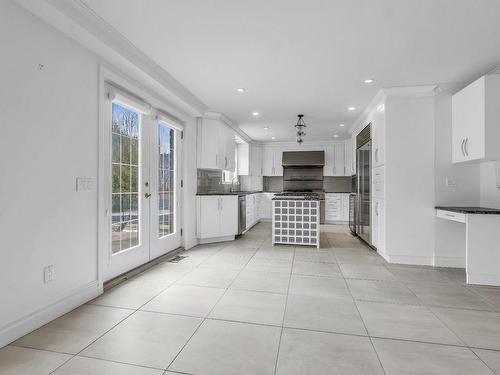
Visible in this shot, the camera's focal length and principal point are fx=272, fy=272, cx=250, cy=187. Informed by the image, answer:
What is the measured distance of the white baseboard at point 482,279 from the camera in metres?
2.95

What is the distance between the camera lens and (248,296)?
2.63m

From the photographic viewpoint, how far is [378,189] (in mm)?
4195

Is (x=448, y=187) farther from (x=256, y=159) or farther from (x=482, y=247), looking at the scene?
(x=256, y=159)

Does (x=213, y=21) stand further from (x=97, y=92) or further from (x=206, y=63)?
(x=97, y=92)

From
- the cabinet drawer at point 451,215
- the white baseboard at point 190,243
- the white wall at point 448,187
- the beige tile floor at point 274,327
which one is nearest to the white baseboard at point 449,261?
the white wall at point 448,187

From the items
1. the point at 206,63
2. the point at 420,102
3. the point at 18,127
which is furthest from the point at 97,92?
the point at 420,102

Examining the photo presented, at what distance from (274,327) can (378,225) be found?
283cm

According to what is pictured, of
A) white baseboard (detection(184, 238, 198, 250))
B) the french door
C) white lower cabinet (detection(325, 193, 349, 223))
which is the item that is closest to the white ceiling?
the french door

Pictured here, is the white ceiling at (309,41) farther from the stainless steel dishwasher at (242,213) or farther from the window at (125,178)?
the stainless steel dishwasher at (242,213)

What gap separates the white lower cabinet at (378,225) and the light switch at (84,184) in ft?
12.1

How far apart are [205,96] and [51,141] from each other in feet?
8.10

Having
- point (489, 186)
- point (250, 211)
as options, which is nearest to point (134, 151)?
point (250, 211)

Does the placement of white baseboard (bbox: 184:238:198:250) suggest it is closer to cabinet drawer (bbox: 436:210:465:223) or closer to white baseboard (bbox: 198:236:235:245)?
white baseboard (bbox: 198:236:235:245)

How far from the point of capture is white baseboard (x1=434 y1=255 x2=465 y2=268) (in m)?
3.57
